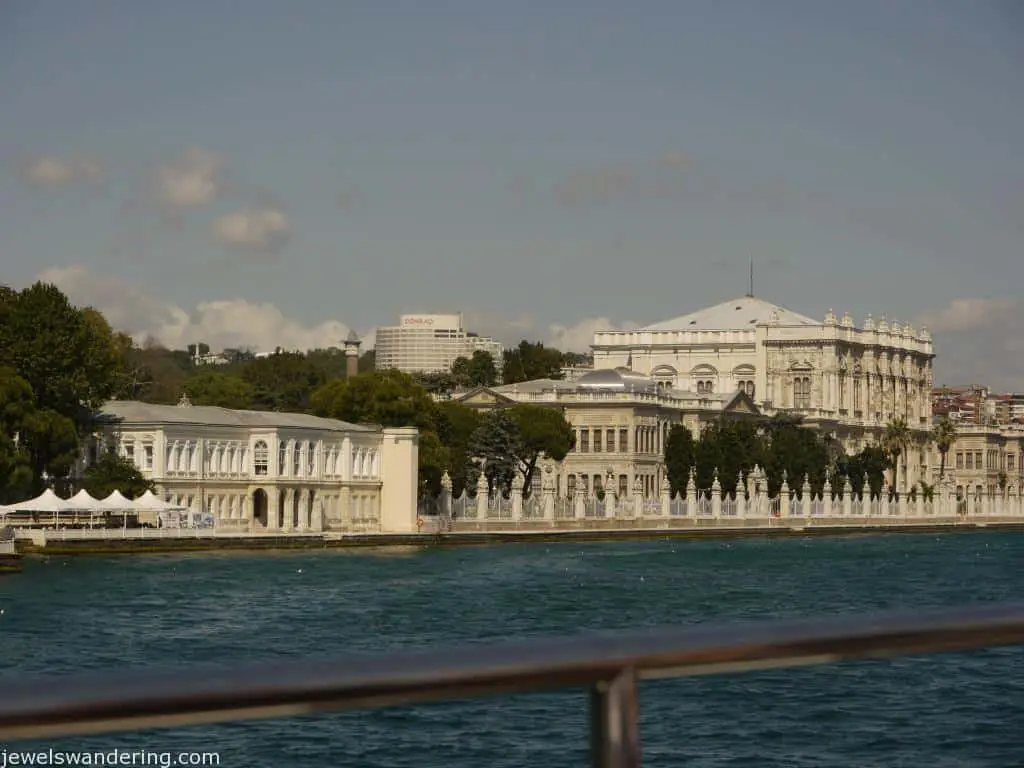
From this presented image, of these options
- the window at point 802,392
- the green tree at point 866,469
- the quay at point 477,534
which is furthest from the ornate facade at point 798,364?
the quay at point 477,534

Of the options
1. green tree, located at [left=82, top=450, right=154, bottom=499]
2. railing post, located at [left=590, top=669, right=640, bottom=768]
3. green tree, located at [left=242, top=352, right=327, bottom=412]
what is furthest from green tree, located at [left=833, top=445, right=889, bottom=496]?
railing post, located at [left=590, top=669, right=640, bottom=768]

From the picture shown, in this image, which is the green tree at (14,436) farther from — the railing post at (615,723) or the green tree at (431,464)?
the railing post at (615,723)

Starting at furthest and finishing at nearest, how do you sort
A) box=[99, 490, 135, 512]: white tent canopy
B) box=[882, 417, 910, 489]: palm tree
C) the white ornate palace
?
box=[882, 417, 910, 489]: palm tree < the white ornate palace < box=[99, 490, 135, 512]: white tent canopy

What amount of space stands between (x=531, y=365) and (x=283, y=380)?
24017mm

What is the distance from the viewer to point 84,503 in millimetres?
67625

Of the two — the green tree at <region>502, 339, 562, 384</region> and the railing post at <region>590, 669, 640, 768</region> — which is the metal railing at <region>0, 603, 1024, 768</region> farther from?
the green tree at <region>502, 339, 562, 384</region>

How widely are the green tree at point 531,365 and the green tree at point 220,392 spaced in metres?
30.9

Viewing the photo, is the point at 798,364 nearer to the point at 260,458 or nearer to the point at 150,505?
the point at 260,458

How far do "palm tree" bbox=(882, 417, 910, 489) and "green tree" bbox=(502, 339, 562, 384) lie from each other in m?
25.3

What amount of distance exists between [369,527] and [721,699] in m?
64.7

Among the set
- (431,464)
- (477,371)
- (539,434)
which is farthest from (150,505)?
(477,371)

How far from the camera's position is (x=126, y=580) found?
172 ft

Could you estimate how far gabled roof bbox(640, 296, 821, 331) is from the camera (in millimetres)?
145750

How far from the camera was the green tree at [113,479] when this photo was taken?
7456 cm
